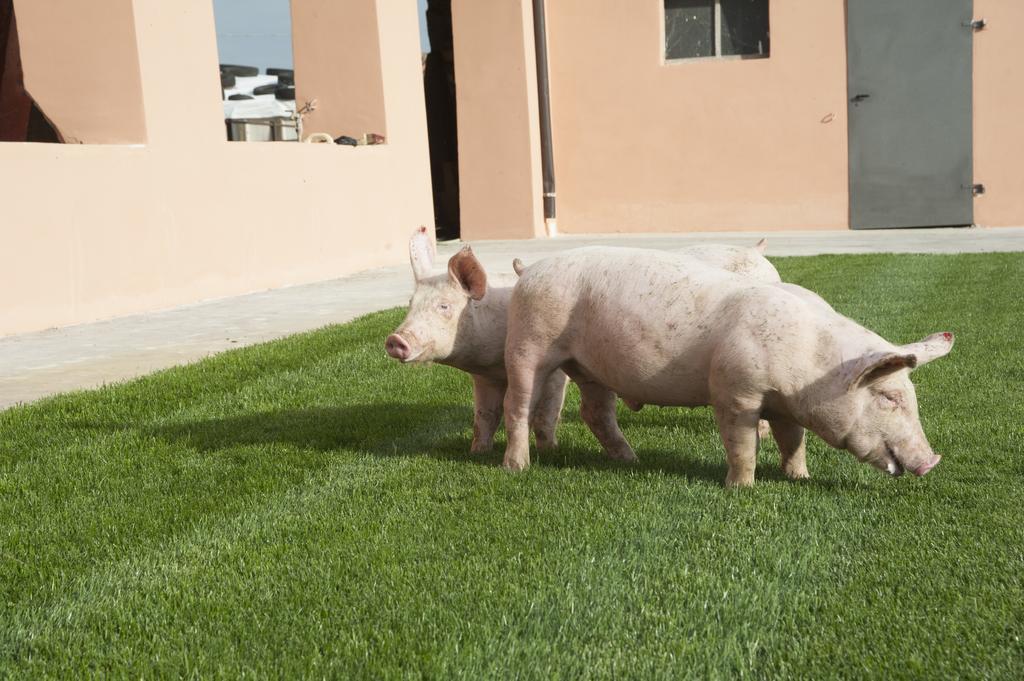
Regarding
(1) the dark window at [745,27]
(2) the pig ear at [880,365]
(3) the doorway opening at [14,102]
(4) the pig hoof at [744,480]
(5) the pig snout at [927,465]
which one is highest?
(1) the dark window at [745,27]

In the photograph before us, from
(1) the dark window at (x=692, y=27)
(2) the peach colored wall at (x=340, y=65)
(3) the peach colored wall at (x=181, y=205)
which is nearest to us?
(3) the peach colored wall at (x=181, y=205)

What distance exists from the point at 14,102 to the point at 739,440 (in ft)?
33.1

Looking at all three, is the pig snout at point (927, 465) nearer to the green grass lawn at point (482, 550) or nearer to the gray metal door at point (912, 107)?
the green grass lawn at point (482, 550)

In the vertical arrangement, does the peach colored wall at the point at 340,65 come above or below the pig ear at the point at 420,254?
above

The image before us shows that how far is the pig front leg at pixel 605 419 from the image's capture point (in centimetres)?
494

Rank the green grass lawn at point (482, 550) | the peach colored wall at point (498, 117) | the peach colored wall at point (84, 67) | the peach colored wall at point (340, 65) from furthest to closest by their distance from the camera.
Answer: the peach colored wall at point (498, 117) → the peach colored wall at point (340, 65) → the peach colored wall at point (84, 67) → the green grass lawn at point (482, 550)

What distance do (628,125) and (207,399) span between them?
486 inches

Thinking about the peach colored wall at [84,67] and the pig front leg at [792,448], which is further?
the peach colored wall at [84,67]

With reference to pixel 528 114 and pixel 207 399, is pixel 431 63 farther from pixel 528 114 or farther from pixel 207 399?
pixel 207 399

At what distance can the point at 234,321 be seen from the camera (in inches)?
379

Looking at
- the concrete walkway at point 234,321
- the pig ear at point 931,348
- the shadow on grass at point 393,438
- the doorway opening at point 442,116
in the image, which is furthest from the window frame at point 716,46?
the pig ear at point 931,348

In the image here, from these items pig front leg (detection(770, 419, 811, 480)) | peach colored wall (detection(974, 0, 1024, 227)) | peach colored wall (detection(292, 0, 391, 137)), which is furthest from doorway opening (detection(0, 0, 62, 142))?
peach colored wall (detection(974, 0, 1024, 227))

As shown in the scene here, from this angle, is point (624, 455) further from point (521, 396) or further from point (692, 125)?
point (692, 125)

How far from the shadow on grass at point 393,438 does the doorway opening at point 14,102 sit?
20.1 ft
